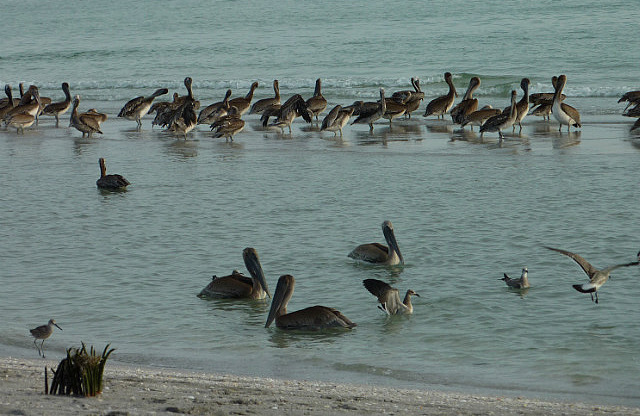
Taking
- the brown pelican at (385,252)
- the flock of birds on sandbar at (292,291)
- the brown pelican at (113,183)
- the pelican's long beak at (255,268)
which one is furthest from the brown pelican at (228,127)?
the pelican's long beak at (255,268)

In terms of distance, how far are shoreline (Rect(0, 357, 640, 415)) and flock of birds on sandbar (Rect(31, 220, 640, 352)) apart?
1024mm

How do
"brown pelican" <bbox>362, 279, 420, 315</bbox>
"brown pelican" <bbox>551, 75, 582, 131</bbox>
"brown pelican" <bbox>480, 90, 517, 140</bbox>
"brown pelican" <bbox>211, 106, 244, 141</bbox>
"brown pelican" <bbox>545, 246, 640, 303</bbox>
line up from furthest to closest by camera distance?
1. "brown pelican" <bbox>211, 106, 244, 141</bbox>
2. "brown pelican" <bbox>551, 75, 582, 131</bbox>
3. "brown pelican" <bbox>480, 90, 517, 140</bbox>
4. "brown pelican" <bbox>362, 279, 420, 315</bbox>
5. "brown pelican" <bbox>545, 246, 640, 303</bbox>

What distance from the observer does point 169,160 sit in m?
15.6

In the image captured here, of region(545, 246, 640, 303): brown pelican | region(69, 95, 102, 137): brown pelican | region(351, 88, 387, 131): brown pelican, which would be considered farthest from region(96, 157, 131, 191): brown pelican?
region(351, 88, 387, 131): brown pelican

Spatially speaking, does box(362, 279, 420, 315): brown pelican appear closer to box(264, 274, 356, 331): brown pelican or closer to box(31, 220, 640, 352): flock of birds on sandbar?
box(31, 220, 640, 352): flock of birds on sandbar

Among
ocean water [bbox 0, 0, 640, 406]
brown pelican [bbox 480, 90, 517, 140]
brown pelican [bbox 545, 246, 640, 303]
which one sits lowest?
ocean water [bbox 0, 0, 640, 406]

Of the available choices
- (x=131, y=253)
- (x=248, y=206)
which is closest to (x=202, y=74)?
(x=248, y=206)

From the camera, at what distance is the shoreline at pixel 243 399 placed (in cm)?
493

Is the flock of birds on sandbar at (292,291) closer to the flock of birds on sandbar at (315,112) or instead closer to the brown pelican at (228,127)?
the brown pelican at (228,127)

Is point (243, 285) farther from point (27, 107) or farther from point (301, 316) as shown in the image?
point (27, 107)

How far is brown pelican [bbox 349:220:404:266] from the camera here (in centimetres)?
883

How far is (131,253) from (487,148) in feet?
27.0

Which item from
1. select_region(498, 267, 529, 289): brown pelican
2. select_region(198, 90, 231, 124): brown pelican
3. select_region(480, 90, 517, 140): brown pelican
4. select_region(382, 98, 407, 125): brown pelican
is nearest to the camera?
select_region(498, 267, 529, 289): brown pelican

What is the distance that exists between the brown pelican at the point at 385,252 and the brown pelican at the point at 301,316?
1514 millimetres
